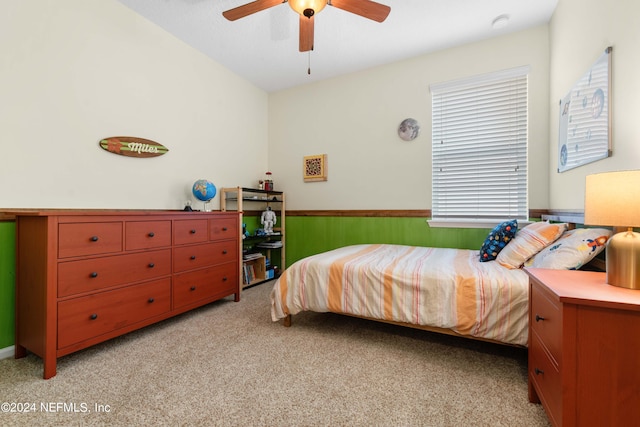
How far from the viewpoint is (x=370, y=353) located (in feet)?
6.27

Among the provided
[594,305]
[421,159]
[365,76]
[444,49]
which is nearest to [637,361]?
[594,305]

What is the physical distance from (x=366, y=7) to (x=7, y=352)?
3188 mm

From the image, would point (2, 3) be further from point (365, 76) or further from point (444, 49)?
point (444, 49)

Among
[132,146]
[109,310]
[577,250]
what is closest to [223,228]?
[132,146]

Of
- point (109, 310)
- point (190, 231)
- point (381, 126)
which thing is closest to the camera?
point (109, 310)

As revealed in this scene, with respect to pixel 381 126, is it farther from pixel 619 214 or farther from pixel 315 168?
pixel 619 214

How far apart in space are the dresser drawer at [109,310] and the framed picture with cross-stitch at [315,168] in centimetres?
214

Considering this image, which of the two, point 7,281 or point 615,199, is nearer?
point 615,199

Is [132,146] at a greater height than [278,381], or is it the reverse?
[132,146]

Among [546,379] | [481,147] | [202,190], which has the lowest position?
[546,379]

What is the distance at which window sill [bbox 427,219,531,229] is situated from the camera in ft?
9.52

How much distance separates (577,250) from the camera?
5.07 feet

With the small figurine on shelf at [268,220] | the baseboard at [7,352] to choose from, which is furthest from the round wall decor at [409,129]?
the baseboard at [7,352]

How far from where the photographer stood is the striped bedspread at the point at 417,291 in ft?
5.49
